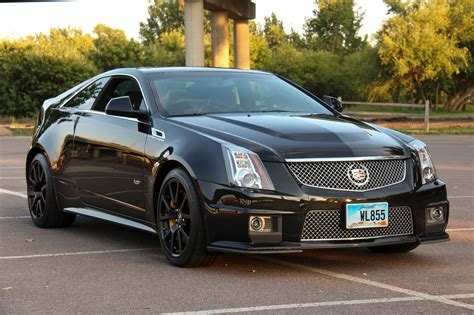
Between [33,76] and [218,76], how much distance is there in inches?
1427

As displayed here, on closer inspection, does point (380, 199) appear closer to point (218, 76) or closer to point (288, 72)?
point (218, 76)

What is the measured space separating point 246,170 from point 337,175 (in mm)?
655

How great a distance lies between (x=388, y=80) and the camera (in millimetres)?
59500

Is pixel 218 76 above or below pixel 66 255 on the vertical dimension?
above

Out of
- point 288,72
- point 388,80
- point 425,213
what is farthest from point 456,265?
point 288,72

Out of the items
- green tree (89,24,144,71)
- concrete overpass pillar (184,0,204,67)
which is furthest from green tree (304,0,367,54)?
concrete overpass pillar (184,0,204,67)

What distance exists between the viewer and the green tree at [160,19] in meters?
115

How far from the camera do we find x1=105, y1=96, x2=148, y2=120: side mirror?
7812 mm

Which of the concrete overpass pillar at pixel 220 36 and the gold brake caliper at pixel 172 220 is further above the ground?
the concrete overpass pillar at pixel 220 36

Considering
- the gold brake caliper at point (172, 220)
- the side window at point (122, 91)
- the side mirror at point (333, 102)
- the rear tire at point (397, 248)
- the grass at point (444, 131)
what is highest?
the side window at point (122, 91)

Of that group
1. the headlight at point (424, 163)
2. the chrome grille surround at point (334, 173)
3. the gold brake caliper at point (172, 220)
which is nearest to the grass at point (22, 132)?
the gold brake caliper at point (172, 220)

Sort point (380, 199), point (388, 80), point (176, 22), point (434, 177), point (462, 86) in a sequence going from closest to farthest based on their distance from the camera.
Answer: point (380, 199) < point (434, 177) < point (388, 80) < point (462, 86) < point (176, 22)

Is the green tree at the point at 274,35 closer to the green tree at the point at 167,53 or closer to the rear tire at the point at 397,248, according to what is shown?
the green tree at the point at 167,53

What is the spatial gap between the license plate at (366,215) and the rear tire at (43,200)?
143 inches
